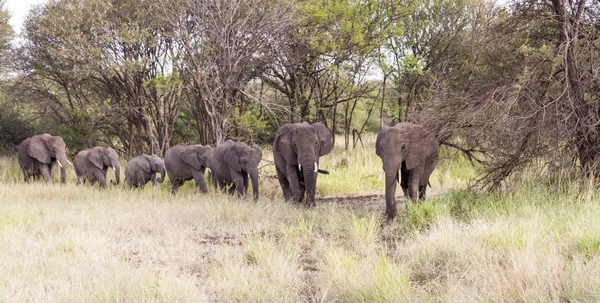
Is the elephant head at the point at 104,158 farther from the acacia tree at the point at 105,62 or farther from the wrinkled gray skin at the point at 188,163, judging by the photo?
the acacia tree at the point at 105,62

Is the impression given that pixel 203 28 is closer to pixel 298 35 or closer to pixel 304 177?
pixel 298 35

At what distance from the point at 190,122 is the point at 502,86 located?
17714 mm

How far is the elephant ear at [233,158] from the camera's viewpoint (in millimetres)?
10480

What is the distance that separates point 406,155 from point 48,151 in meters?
9.96

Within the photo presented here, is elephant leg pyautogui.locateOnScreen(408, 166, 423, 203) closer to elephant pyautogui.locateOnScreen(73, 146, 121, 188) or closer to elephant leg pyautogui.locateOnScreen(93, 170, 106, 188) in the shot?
elephant pyautogui.locateOnScreen(73, 146, 121, 188)

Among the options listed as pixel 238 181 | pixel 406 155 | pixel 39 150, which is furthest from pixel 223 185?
pixel 39 150

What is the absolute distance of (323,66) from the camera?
1684cm

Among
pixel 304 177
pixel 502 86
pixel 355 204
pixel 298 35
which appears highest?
pixel 298 35

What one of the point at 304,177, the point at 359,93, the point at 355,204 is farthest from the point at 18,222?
the point at 359,93

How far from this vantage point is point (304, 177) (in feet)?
29.7

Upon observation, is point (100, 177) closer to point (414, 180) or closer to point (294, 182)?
point (294, 182)

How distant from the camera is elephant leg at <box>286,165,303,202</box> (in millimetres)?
9438

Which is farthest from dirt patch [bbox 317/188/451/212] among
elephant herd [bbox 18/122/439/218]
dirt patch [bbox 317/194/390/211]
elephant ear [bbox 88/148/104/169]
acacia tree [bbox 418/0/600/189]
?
elephant ear [bbox 88/148/104/169]

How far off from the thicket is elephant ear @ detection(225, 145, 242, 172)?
2433 millimetres
